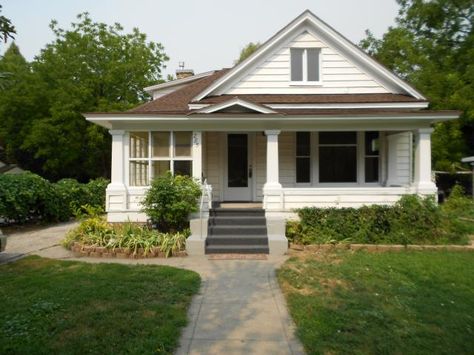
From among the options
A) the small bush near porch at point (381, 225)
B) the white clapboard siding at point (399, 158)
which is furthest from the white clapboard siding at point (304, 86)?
the small bush near porch at point (381, 225)

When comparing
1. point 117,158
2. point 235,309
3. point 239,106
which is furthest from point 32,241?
point 235,309

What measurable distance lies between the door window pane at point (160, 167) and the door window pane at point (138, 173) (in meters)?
0.29

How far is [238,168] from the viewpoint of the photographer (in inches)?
510

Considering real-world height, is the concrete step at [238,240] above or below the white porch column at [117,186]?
below

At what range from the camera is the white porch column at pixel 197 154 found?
1091 centimetres

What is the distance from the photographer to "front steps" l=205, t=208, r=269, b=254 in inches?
358

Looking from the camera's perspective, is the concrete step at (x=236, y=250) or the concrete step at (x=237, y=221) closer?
the concrete step at (x=236, y=250)

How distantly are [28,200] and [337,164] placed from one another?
33.0 feet

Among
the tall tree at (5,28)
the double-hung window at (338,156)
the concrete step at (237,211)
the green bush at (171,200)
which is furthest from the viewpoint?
the double-hung window at (338,156)

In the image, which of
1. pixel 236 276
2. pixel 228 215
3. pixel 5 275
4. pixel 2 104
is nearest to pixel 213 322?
pixel 236 276

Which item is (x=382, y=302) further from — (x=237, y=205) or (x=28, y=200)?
(x=28, y=200)

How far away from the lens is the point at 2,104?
25625 mm

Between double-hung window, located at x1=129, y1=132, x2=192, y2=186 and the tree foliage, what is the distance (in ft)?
49.3

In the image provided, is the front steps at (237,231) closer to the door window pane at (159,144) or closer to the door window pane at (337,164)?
the door window pane at (159,144)
